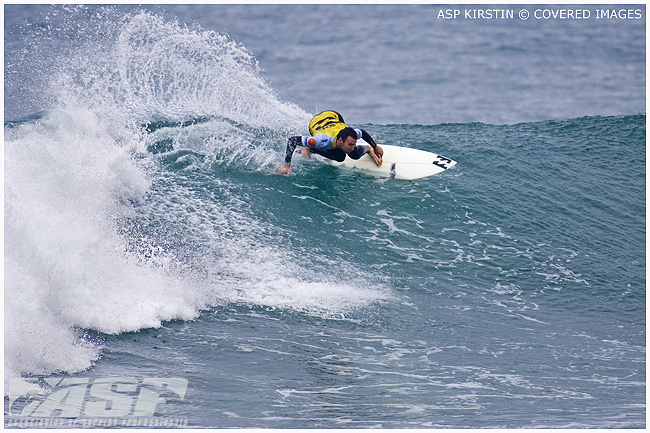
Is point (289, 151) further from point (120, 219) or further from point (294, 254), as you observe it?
point (120, 219)

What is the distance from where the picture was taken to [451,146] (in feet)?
46.9

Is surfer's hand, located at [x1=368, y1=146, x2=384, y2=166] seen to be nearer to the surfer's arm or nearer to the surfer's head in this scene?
the surfer's arm

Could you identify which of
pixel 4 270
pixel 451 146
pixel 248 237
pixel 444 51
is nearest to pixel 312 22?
pixel 444 51

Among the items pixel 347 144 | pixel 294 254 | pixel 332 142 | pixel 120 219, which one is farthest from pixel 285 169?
pixel 120 219

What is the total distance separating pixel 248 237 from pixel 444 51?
1371 centimetres

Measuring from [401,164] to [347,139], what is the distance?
1.24 meters

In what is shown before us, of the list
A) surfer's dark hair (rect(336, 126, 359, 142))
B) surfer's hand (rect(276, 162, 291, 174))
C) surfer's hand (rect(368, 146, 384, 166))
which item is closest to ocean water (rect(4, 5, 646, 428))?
surfer's hand (rect(276, 162, 291, 174))

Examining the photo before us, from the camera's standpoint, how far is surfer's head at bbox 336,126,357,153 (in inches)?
477

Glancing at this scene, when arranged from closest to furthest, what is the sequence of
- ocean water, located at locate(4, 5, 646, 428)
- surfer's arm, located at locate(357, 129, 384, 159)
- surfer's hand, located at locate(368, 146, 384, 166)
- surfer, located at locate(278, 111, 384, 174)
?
1. ocean water, located at locate(4, 5, 646, 428)
2. surfer, located at locate(278, 111, 384, 174)
3. surfer's arm, located at locate(357, 129, 384, 159)
4. surfer's hand, located at locate(368, 146, 384, 166)

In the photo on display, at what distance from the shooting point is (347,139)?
12164 mm

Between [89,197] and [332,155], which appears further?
[332,155]

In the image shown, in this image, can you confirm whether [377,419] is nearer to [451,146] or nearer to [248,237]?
[248,237]

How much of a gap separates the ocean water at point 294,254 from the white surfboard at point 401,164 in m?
0.31

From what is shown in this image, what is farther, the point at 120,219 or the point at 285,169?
the point at 285,169
